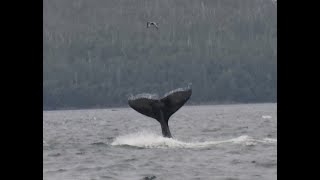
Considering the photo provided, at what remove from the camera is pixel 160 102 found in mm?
23922

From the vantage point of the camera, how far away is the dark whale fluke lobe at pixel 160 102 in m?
23.4

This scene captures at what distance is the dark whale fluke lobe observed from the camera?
23.4 meters
